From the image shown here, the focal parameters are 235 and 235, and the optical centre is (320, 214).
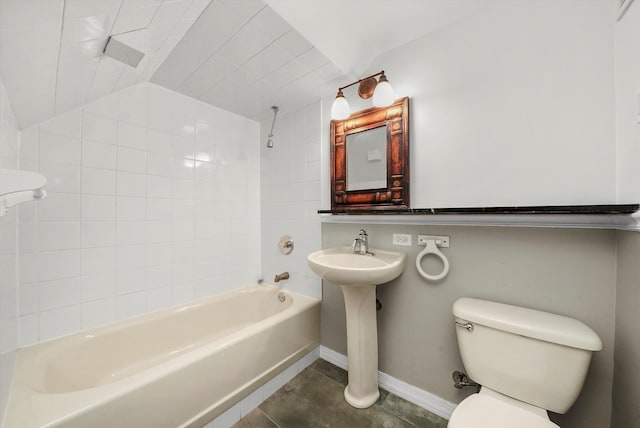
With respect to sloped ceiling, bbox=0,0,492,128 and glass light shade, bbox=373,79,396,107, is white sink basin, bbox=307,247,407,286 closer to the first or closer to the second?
glass light shade, bbox=373,79,396,107

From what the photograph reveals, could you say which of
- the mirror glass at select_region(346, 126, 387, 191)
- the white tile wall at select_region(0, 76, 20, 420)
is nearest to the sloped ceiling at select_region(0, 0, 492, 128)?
the white tile wall at select_region(0, 76, 20, 420)

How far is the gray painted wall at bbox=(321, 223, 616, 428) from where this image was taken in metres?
0.98

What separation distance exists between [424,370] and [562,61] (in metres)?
1.72

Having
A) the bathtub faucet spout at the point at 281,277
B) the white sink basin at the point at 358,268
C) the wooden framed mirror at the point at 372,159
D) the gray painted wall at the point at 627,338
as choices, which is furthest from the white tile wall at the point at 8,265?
the gray painted wall at the point at 627,338

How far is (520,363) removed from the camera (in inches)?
37.3

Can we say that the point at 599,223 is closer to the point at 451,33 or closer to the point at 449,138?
the point at 449,138

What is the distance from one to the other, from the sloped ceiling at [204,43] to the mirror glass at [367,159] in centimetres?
46

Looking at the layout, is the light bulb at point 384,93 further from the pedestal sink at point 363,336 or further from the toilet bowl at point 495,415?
the toilet bowl at point 495,415

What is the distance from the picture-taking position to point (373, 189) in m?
1.60

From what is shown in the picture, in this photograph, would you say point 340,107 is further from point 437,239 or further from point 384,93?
point 437,239

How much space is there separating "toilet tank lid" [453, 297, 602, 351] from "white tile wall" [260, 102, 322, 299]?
1.11 metres

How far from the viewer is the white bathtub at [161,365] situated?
90cm

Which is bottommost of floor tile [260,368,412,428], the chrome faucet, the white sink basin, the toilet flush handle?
floor tile [260,368,412,428]

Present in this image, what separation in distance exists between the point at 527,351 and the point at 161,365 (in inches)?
61.9
